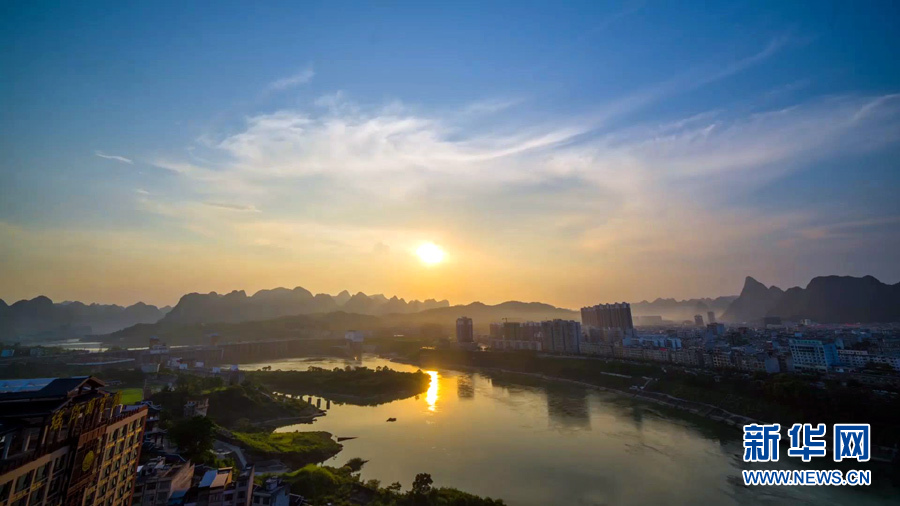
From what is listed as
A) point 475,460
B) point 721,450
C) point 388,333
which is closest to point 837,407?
point 721,450

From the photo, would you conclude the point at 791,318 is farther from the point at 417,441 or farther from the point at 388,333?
the point at 417,441

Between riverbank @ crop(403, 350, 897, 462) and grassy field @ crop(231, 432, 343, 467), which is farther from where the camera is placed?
riverbank @ crop(403, 350, 897, 462)

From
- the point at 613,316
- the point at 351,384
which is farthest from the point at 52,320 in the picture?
the point at 613,316

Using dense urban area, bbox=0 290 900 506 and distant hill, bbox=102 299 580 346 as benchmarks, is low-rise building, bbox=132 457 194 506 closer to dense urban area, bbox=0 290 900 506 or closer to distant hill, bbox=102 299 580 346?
dense urban area, bbox=0 290 900 506

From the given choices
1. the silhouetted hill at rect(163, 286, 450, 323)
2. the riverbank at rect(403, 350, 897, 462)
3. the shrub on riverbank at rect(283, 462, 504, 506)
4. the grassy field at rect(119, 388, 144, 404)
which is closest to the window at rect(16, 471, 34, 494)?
the shrub on riverbank at rect(283, 462, 504, 506)

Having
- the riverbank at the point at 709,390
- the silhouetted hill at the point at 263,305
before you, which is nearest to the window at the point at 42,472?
the riverbank at the point at 709,390

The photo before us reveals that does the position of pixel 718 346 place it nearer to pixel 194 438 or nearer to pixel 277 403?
pixel 277 403
